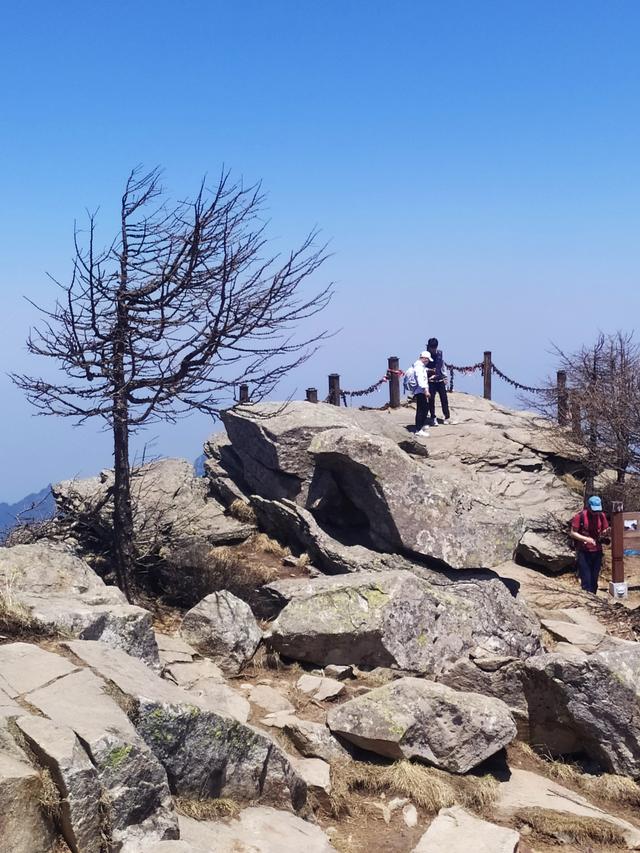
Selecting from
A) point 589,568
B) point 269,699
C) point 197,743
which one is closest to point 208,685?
point 269,699

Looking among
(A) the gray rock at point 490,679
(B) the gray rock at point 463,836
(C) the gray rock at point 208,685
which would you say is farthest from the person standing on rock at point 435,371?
(B) the gray rock at point 463,836

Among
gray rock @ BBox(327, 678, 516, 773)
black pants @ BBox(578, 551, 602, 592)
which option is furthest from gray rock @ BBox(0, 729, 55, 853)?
black pants @ BBox(578, 551, 602, 592)

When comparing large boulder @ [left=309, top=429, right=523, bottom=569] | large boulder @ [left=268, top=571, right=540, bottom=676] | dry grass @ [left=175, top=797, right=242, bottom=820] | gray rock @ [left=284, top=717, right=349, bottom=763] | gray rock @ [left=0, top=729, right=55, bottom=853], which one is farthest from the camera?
large boulder @ [left=309, top=429, right=523, bottom=569]

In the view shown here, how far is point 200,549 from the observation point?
11406 mm

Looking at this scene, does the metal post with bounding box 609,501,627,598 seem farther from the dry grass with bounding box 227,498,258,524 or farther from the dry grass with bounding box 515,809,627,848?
the dry grass with bounding box 515,809,627,848

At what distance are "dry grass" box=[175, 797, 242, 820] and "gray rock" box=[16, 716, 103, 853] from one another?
101 centimetres

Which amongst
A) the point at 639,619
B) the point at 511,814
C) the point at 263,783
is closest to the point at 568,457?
the point at 639,619

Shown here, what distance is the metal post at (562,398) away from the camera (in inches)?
778

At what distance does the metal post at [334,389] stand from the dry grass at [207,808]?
56.4ft

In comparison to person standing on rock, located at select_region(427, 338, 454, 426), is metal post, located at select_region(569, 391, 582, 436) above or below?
below

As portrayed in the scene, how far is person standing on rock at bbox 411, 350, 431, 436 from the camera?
60.5ft

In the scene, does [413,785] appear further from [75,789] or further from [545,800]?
[75,789]

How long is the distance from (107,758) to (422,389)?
1455cm

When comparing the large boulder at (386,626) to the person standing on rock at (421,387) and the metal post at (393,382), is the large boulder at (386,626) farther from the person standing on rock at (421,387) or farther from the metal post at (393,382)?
the metal post at (393,382)
